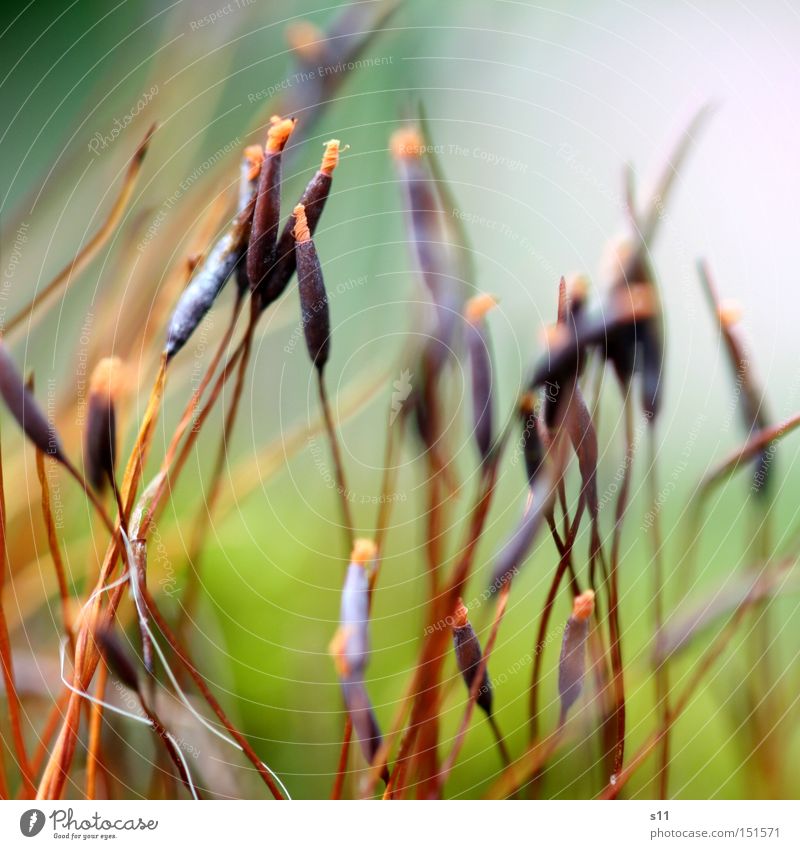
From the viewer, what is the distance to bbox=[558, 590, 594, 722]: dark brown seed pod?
0.42 meters

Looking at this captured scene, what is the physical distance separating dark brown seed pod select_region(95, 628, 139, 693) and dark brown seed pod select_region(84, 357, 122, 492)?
76 millimetres

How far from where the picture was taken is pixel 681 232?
0.48 m

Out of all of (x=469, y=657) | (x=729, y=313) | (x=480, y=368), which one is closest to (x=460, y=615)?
(x=469, y=657)

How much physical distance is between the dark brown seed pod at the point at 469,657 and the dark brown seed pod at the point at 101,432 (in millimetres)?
190

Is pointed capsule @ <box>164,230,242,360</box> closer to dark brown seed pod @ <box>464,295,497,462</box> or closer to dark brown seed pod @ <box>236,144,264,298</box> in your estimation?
dark brown seed pod @ <box>236,144,264,298</box>

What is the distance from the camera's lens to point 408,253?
0.46 meters

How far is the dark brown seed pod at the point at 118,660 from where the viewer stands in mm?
410

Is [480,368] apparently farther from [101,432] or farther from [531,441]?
[101,432]

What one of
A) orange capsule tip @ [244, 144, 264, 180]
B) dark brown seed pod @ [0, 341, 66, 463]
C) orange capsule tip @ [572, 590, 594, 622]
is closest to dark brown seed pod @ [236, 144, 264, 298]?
orange capsule tip @ [244, 144, 264, 180]

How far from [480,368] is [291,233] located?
0.12 m

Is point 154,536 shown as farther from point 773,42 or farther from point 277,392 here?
point 773,42

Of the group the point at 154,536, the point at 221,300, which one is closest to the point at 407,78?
the point at 221,300

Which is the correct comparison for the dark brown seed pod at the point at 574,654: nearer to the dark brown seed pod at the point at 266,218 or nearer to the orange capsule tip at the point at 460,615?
the orange capsule tip at the point at 460,615

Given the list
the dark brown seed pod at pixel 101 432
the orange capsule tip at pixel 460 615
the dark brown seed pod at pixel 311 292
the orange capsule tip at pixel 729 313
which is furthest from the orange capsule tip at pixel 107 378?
the orange capsule tip at pixel 729 313
